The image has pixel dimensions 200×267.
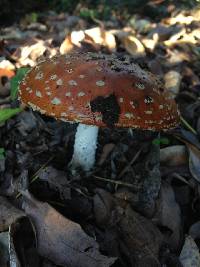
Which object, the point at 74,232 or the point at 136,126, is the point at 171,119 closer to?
the point at 136,126

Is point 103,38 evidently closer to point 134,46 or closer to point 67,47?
point 134,46

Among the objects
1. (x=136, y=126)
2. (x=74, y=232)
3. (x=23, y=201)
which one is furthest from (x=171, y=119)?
(x=23, y=201)

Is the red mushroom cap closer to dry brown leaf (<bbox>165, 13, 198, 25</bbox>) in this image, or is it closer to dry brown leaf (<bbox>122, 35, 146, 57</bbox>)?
dry brown leaf (<bbox>122, 35, 146, 57</bbox>)

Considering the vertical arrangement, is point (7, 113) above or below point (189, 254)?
above

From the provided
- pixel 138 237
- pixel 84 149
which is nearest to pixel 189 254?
pixel 138 237

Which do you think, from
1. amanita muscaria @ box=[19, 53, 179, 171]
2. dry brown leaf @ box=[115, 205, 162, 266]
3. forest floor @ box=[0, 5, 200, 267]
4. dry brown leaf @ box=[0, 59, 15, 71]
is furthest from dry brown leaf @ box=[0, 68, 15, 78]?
dry brown leaf @ box=[115, 205, 162, 266]

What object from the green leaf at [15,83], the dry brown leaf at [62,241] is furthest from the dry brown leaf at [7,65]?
the dry brown leaf at [62,241]

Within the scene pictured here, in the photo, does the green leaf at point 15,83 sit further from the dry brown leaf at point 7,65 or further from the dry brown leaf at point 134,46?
the dry brown leaf at point 134,46
